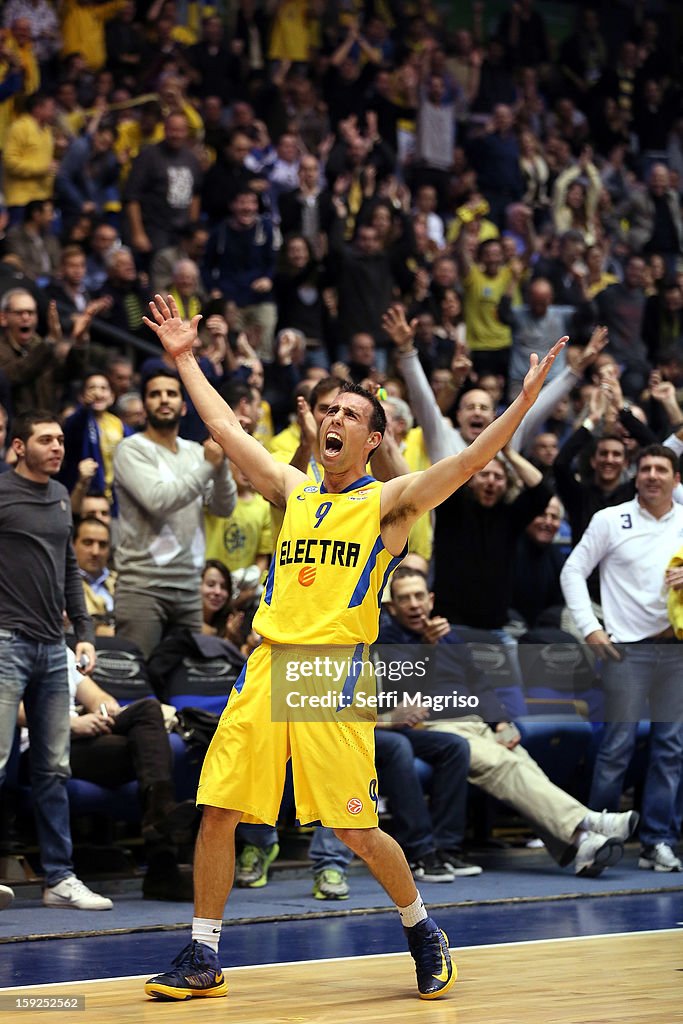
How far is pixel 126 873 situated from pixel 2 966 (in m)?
2.46

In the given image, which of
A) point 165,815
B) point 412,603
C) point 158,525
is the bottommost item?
point 165,815

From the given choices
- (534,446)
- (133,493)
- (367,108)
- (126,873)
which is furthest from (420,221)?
(126,873)

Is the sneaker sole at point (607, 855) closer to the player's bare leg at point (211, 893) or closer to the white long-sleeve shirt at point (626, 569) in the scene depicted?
the white long-sleeve shirt at point (626, 569)

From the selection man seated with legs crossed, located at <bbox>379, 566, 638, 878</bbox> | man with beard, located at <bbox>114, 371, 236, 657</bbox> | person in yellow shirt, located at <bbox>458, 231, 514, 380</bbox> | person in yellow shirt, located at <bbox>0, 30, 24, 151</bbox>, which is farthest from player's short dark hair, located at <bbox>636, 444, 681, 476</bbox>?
person in yellow shirt, located at <bbox>0, 30, 24, 151</bbox>

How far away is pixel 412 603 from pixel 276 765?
10.8 ft

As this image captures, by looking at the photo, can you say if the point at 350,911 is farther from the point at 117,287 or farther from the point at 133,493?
the point at 117,287

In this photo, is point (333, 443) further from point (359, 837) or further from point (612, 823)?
point (612, 823)

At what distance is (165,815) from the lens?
26.1ft

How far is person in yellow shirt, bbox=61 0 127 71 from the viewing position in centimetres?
1677

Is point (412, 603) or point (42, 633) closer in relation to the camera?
point (42, 633)

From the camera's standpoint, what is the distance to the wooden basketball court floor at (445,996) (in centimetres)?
531

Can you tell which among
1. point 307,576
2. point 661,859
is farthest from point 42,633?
point 661,859

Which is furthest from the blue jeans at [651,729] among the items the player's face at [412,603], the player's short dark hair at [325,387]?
the player's short dark hair at [325,387]

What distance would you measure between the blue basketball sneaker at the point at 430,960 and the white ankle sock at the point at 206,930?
2.30ft
